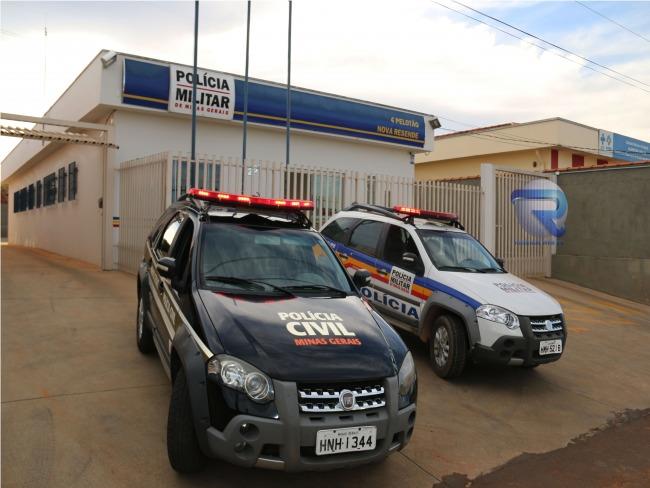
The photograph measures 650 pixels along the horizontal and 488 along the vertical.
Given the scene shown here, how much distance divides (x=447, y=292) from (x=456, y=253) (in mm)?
936

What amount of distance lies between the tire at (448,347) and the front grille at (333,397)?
2685mm

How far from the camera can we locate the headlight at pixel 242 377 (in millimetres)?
2969

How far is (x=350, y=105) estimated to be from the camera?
16891mm

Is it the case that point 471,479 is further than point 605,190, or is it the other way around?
point 605,190

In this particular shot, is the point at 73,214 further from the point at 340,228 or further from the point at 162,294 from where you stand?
the point at 162,294

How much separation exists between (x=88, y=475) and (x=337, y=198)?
9051 mm

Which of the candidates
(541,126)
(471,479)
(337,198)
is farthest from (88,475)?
(541,126)

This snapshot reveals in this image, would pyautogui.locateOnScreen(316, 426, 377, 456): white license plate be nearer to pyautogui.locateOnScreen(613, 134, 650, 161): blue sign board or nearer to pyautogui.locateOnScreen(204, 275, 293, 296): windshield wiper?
pyautogui.locateOnScreen(204, 275, 293, 296): windshield wiper

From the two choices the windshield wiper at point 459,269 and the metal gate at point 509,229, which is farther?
the metal gate at point 509,229

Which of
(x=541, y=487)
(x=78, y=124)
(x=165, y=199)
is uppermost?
(x=78, y=124)

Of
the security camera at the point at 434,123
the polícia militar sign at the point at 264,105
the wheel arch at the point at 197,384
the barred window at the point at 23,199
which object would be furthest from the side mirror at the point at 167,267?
the barred window at the point at 23,199

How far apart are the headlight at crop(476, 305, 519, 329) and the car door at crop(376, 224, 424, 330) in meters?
0.85

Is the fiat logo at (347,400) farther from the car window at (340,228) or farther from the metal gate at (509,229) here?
the metal gate at (509,229)

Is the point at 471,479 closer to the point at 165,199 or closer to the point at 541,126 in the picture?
the point at 165,199
